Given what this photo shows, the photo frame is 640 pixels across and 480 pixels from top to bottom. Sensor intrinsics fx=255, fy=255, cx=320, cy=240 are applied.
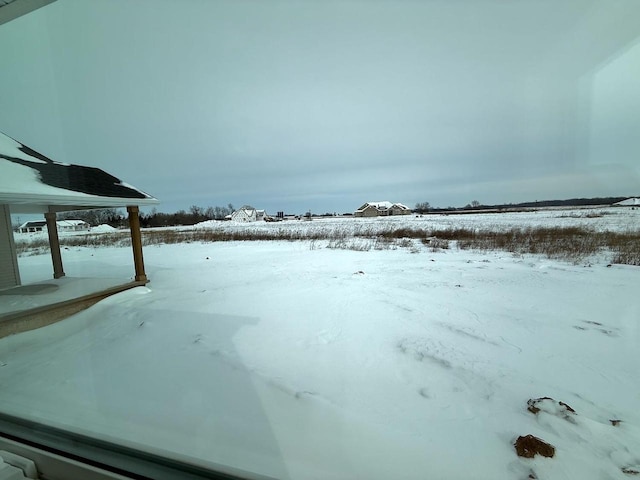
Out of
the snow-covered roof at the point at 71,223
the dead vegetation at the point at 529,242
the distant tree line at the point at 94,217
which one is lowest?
the dead vegetation at the point at 529,242

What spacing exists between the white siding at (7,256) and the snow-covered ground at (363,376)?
9.96ft

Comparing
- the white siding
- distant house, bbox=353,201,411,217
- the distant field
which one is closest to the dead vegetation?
the distant field

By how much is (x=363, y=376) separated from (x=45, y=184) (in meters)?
4.76

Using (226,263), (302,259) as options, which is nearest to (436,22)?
(302,259)

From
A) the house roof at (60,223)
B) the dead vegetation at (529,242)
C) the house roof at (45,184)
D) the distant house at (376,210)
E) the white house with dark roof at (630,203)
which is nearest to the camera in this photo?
the white house with dark roof at (630,203)

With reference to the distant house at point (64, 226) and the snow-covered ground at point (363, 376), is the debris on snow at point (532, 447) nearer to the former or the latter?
the snow-covered ground at point (363, 376)

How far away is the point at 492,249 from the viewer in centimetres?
685

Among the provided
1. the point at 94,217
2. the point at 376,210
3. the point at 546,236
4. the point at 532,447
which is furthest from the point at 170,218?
the point at 376,210

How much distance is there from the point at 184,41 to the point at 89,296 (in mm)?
→ 3897

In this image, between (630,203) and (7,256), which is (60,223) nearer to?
(7,256)

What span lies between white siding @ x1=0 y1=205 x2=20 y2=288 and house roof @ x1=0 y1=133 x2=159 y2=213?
0.30 meters

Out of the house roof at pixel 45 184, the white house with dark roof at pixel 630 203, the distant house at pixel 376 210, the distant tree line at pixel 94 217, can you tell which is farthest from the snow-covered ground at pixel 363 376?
the distant house at pixel 376 210

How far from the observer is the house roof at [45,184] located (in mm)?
3148

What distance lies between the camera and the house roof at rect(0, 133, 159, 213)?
3148 mm
